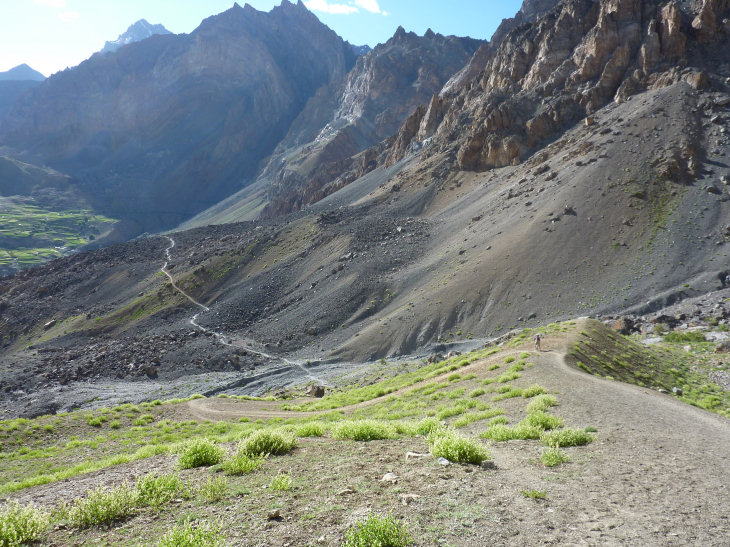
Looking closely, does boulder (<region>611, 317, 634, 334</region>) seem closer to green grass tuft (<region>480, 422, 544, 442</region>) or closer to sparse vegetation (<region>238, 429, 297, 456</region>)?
green grass tuft (<region>480, 422, 544, 442</region>)

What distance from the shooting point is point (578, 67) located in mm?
89688

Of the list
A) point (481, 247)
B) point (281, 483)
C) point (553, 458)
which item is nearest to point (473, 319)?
point (481, 247)

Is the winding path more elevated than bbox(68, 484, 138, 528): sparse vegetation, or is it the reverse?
bbox(68, 484, 138, 528): sparse vegetation

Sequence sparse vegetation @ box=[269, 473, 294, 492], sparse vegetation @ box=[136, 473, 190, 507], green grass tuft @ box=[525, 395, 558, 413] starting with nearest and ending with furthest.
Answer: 1. sparse vegetation @ box=[136, 473, 190, 507]
2. sparse vegetation @ box=[269, 473, 294, 492]
3. green grass tuft @ box=[525, 395, 558, 413]

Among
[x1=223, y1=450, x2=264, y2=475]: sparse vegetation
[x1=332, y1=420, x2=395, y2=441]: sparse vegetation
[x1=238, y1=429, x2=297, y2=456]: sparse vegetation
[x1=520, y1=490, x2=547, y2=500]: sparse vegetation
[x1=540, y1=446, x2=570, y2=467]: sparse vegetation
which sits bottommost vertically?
[x1=332, y1=420, x2=395, y2=441]: sparse vegetation

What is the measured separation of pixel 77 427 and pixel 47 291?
91.2 metres

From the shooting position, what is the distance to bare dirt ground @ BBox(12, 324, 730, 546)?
569 centimetres

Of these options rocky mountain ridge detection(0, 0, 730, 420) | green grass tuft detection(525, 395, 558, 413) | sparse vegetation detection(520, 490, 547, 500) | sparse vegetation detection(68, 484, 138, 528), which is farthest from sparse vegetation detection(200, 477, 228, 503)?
rocky mountain ridge detection(0, 0, 730, 420)

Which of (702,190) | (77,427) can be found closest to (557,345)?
(77,427)

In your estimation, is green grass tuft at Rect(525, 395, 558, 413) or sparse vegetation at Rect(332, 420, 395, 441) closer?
sparse vegetation at Rect(332, 420, 395, 441)

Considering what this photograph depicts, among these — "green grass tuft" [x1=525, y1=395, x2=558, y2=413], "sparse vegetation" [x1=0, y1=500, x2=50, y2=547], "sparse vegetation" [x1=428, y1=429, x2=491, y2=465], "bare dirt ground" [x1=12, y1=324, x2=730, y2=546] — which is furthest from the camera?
"green grass tuft" [x1=525, y1=395, x2=558, y2=413]

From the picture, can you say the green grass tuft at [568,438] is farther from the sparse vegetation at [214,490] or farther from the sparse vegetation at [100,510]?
the sparse vegetation at [100,510]

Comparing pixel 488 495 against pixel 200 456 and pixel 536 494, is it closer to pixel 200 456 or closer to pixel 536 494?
pixel 536 494

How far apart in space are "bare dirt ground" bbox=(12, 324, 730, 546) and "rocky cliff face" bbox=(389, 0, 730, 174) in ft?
227
